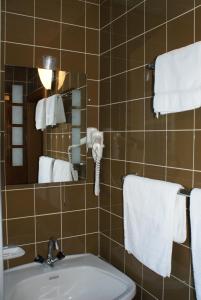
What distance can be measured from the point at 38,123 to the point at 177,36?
0.96 metres

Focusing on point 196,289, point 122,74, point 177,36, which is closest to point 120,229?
point 196,289

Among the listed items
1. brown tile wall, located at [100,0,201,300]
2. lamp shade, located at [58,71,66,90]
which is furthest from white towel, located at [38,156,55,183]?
lamp shade, located at [58,71,66,90]

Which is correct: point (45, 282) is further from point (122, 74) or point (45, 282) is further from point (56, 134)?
point (122, 74)

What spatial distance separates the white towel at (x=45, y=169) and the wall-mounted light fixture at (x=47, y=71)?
45 centimetres

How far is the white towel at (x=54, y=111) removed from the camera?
1.86m

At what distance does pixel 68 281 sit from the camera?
178 cm

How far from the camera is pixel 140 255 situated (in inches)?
58.9

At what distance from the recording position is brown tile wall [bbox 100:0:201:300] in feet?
4.29

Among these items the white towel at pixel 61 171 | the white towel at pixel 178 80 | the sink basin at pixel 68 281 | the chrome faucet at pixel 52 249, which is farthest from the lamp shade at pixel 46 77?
the sink basin at pixel 68 281

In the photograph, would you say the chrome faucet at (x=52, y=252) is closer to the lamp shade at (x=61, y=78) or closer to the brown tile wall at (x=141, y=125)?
the brown tile wall at (x=141, y=125)

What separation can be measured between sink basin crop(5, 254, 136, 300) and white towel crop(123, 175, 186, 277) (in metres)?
0.27

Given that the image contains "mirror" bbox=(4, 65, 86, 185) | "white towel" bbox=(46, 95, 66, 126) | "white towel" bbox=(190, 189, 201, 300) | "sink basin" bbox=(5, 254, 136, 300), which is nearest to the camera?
"white towel" bbox=(190, 189, 201, 300)

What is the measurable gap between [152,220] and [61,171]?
0.74 m

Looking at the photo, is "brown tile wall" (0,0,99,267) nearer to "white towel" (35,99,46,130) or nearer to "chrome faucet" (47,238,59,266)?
"chrome faucet" (47,238,59,266)
